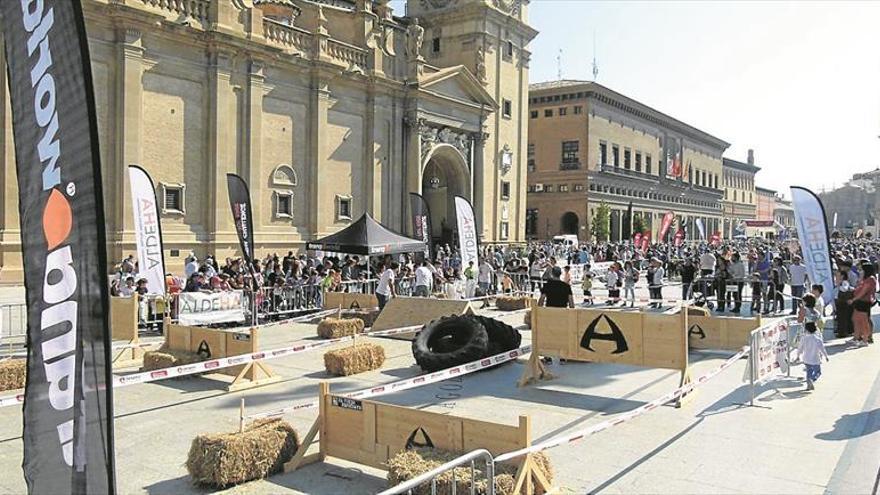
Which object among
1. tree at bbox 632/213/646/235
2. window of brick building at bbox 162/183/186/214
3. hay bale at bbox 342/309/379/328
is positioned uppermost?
tree at bbox 632/213/646/235

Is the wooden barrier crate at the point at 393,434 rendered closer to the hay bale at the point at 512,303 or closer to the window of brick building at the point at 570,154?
the hay bale at the point at 512,303

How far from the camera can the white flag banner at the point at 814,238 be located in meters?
17.2

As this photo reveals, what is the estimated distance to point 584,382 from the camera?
1210 centimetres

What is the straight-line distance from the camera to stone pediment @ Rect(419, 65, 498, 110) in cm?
4211

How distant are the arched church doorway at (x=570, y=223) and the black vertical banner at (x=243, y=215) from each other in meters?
60.5

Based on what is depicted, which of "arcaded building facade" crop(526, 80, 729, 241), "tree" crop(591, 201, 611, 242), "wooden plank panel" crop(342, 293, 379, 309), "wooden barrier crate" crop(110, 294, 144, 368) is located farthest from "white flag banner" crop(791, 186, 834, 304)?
"arcaded building facade" crop(526, 80, 729, 241)

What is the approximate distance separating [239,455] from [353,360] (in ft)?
19.0

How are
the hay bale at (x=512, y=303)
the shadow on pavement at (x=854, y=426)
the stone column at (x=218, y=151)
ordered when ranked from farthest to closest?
the stone column at (x=218, y=151), the hay bale at (x=512, y=303), the shadow on pavement at (x=854, y=426)

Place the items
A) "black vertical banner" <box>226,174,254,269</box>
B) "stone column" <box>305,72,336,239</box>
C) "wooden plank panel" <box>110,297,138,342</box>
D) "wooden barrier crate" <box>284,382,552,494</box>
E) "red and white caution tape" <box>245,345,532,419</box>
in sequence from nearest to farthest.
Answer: "wooden barrier crate" <box>284,382,552,494</box> < "red and white caution tape" <box>245,345,532,419</box> < "wooden plank panel" <box>110,297,138,342</box> < "black vertical banner" <box>226,174,254,269</box> < "stone column" <box>305,72,336,239</box>

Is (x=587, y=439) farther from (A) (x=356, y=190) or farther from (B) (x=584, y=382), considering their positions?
(A) (x=356, y=190)


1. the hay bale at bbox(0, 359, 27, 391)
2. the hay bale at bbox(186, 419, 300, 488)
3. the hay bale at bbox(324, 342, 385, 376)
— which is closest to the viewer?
the hay bale at bbox(186, 419, 300, 488)

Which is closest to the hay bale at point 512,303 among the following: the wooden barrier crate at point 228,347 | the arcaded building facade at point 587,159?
the wooden barrier crate at point 228,347

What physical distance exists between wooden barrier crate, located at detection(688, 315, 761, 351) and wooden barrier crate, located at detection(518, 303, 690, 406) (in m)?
3.62

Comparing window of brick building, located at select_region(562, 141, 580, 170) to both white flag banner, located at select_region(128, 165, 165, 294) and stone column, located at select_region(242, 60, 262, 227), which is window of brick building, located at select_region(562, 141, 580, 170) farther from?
white flag banner, located at select_region(128, 165, 165, 294)
